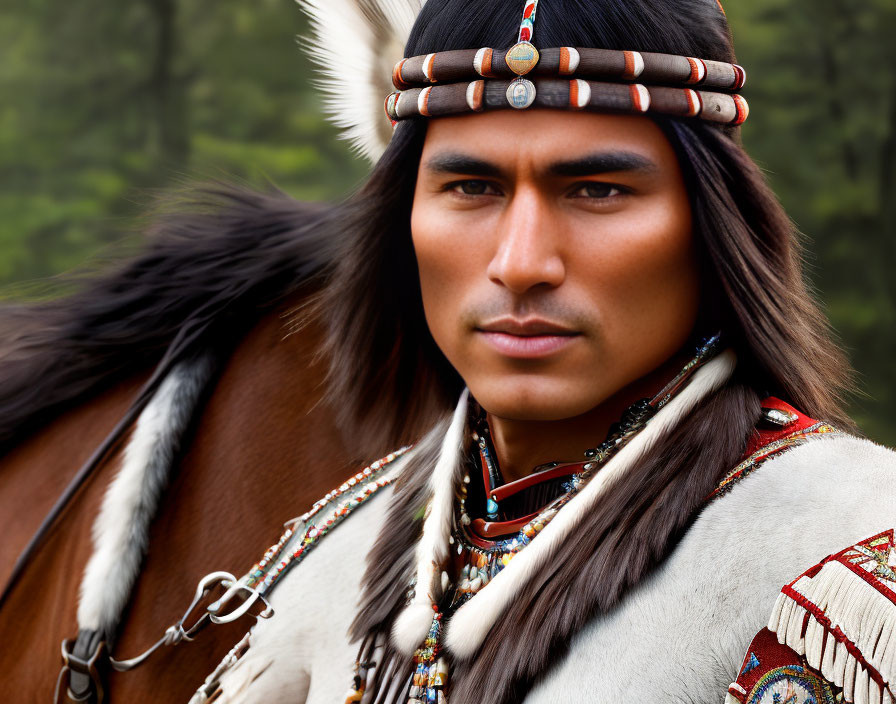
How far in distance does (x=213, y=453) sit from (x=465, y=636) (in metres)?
1.03

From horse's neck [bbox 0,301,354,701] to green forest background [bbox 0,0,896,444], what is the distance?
10.5 ft

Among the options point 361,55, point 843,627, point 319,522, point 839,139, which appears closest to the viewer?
point 843,627

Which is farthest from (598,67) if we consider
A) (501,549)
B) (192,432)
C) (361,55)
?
(192,432)

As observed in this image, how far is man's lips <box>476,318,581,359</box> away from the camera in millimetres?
1108

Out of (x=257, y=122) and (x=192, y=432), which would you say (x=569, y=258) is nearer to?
(x=192, y=432)

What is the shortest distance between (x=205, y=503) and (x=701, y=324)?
1.14 meters

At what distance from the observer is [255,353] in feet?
6.84

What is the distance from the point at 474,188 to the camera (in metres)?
1.18

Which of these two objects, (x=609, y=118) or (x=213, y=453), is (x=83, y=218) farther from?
(x=609, y=118)

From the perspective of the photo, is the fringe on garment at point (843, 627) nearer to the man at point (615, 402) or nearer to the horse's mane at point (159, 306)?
the man at point (615, 402)

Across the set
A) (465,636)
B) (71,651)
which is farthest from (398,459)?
(71,651)

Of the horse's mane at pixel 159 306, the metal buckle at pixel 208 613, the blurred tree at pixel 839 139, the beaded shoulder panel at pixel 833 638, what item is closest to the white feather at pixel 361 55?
the horse's mane at pixel 159 306

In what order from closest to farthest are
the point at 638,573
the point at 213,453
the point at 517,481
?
1. the point at 638,573
2. the point at 517,481
3. the point at 213,453

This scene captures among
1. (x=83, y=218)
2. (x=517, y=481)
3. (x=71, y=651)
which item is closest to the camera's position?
(x=517, y=481)
